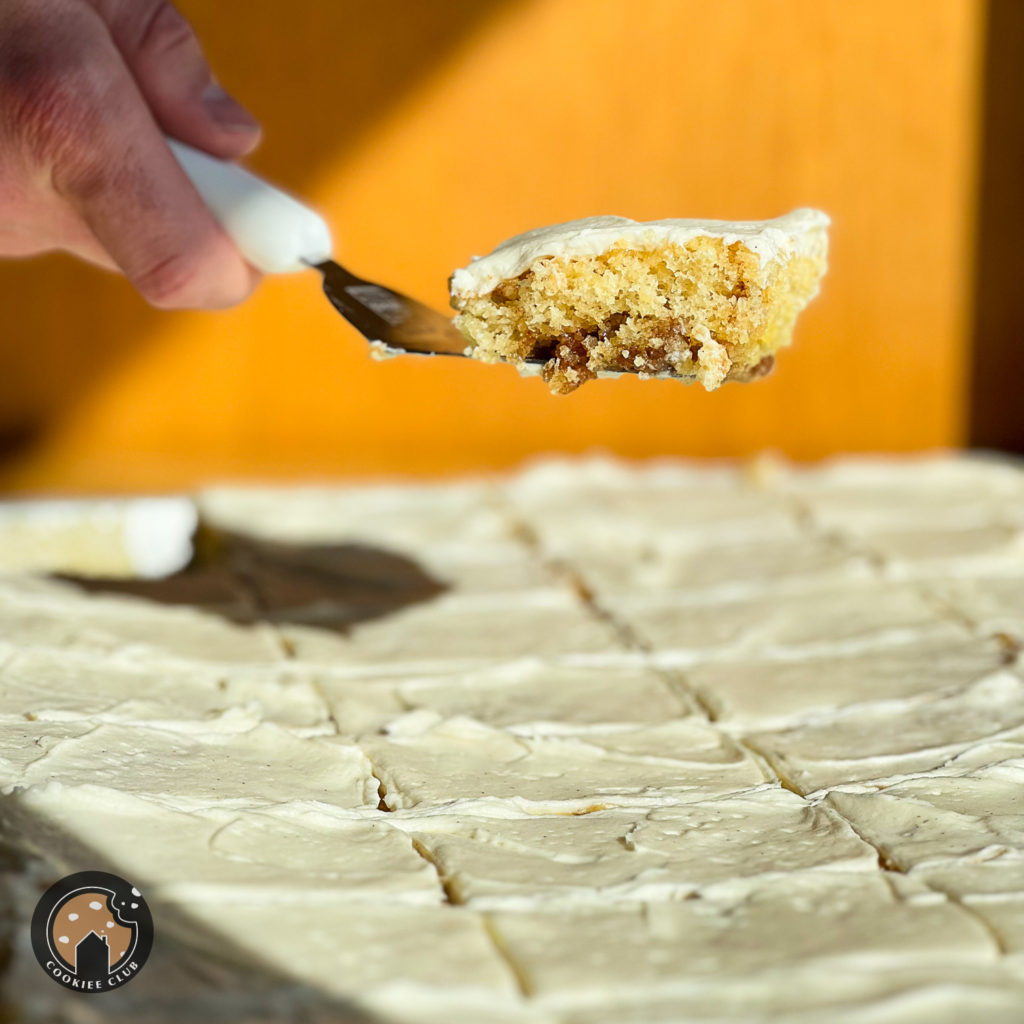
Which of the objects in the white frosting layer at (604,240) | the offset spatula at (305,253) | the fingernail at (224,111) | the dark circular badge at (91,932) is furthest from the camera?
the fingernail at (224,111)

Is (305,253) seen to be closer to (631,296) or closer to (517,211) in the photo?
(631,296)

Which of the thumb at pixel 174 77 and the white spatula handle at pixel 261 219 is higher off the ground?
the thumb at pixel 174 77

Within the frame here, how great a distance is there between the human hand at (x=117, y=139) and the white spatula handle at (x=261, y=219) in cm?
4

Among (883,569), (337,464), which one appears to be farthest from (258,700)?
(337,464)

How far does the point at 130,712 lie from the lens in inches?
79.5

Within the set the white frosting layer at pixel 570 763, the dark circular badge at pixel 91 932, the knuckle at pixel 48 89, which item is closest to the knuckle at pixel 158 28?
the knuckle at pixel 48 89

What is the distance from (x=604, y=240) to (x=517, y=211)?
2.37m

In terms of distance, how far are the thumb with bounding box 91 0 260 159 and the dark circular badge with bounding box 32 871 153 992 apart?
123 centimetres

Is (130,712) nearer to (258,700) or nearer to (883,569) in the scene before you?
(258,700)

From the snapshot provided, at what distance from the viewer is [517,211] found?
4.09 metres

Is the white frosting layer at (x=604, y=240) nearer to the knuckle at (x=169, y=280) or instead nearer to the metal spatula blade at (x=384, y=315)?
the metal spatula blade at (x=384, y=315)

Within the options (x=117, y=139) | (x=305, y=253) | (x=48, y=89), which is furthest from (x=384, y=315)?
(x=48, y=89)

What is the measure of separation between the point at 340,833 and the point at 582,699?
627 millimetres

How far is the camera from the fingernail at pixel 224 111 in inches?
84.2
